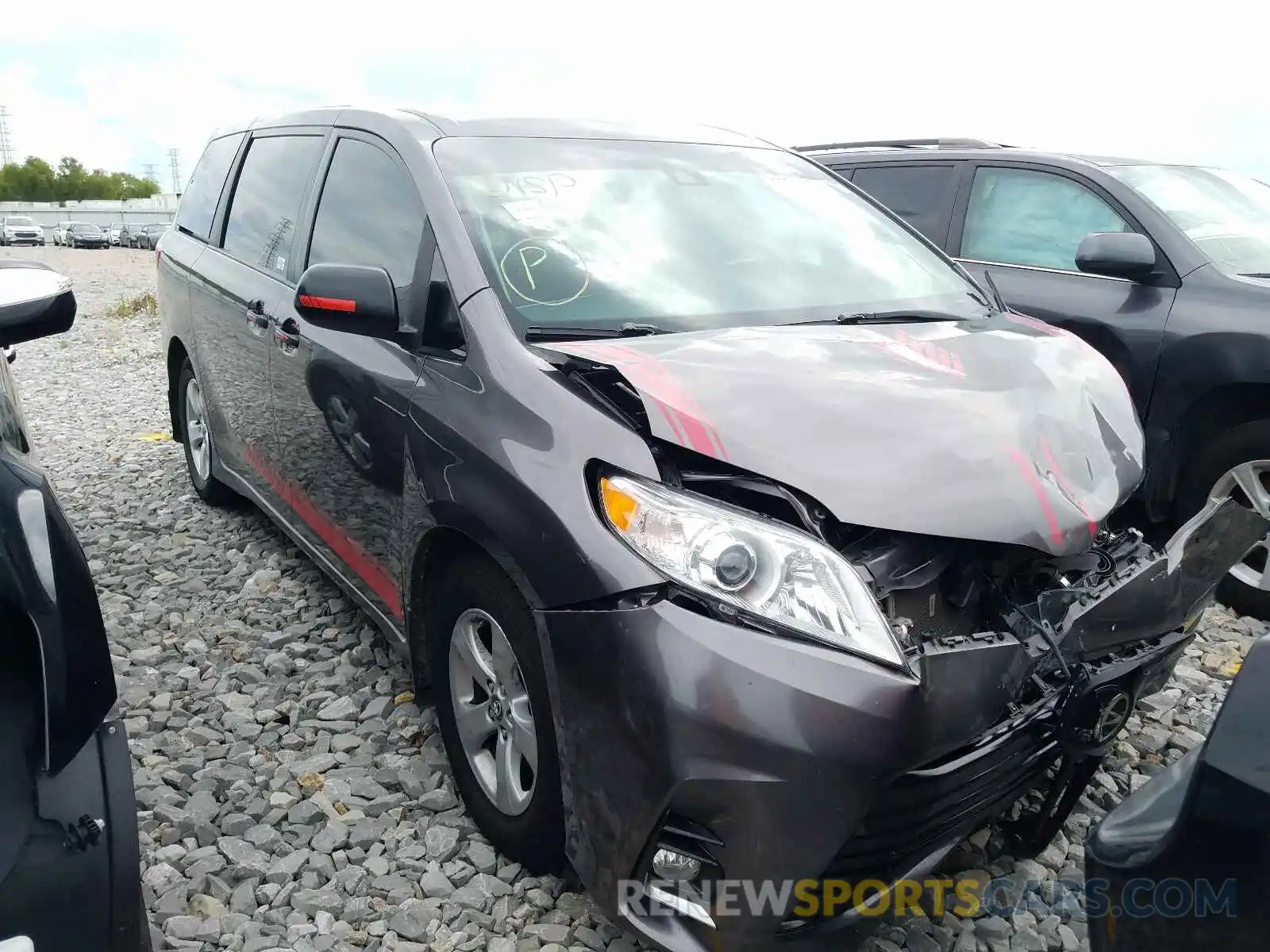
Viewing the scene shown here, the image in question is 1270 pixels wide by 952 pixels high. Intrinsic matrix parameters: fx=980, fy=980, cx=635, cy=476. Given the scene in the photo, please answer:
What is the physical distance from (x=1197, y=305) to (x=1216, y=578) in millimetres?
2122

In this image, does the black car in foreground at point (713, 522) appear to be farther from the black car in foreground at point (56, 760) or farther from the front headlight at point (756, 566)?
the black car in foreground at point (56, 760)

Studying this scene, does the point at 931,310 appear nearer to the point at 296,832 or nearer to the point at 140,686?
the point at 296,832

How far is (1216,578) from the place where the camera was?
2260 millimetres

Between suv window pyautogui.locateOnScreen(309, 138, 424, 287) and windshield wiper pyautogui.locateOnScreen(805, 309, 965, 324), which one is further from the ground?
suv window pyautogui.locateOnScreen(309, 138, 424, 287)

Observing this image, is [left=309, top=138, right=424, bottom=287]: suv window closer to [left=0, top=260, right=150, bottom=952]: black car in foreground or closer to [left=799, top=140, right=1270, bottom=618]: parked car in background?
[left=0, top=260, right=150, bottom=952]: black car in foreground

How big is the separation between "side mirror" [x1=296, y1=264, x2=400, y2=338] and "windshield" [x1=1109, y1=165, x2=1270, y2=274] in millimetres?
3419

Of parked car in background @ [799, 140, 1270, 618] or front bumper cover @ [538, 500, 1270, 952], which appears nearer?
front bumper cover @ [538, 500, 1270, 952]

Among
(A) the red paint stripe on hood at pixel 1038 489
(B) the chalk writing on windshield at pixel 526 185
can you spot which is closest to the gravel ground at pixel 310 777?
(A) the red paint stripe on hood at pixel 1038 489

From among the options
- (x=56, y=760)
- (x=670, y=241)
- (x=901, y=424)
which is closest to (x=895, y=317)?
(x=670, y=241)

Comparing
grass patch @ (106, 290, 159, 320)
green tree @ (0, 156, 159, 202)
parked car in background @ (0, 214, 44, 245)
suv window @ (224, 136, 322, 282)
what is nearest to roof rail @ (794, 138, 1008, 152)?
suv window @ (224, 136, 322, 282)

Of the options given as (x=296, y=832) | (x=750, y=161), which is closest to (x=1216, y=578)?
(x=750, y=161)

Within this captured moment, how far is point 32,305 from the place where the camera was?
69.9 inches

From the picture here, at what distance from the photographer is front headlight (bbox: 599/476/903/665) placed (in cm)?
168

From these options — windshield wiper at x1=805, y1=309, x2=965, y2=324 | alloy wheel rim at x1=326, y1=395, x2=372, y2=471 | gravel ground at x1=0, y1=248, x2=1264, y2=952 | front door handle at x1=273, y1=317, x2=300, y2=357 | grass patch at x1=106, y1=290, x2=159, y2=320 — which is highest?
windshield wiper at x1=805, y1=309, x2=965, y2=324
